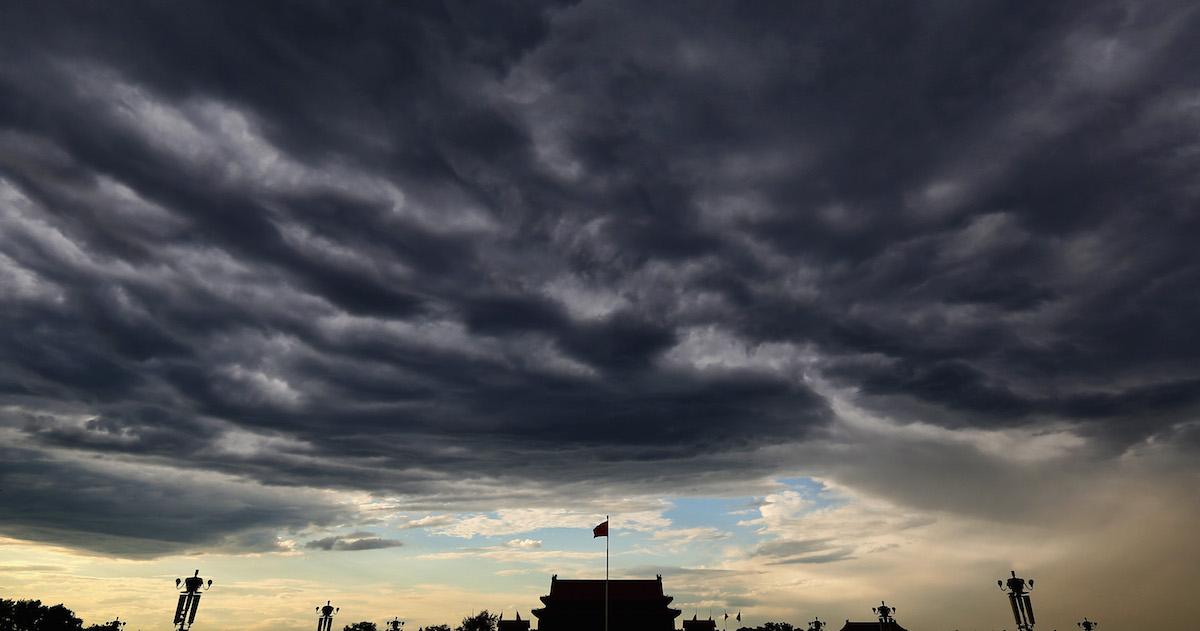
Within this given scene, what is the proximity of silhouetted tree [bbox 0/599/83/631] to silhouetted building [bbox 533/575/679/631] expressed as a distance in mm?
82370

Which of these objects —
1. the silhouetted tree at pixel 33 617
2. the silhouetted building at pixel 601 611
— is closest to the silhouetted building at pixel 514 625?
the silhouetted building at pixel 601 611

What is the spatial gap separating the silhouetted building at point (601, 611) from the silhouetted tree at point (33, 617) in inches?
3243

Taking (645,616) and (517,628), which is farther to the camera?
(517,628)

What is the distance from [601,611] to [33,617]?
92.7 metres

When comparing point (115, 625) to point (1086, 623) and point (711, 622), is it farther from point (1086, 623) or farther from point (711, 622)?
point (1086, 623)

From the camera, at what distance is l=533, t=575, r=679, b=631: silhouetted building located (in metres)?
74.6

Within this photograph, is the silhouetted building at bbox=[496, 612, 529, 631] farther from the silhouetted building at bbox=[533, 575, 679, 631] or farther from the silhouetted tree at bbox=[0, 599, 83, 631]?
the silhouetted tree at bbox=[0, 599, 83, 631]

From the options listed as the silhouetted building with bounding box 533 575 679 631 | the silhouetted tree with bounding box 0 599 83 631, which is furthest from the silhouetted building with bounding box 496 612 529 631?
the silhouetted tree with bounding box 0 599 83 631

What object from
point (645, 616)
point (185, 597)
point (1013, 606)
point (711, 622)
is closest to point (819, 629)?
point (711, 622)

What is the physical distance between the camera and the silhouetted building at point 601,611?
7456cm

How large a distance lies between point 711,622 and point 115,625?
112646 millimetres

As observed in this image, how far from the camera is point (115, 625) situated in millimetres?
119688

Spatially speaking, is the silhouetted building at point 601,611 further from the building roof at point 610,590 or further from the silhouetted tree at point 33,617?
the silhouetted tree at point 33,617

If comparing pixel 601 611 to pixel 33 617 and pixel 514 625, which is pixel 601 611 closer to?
pixel 514 625
